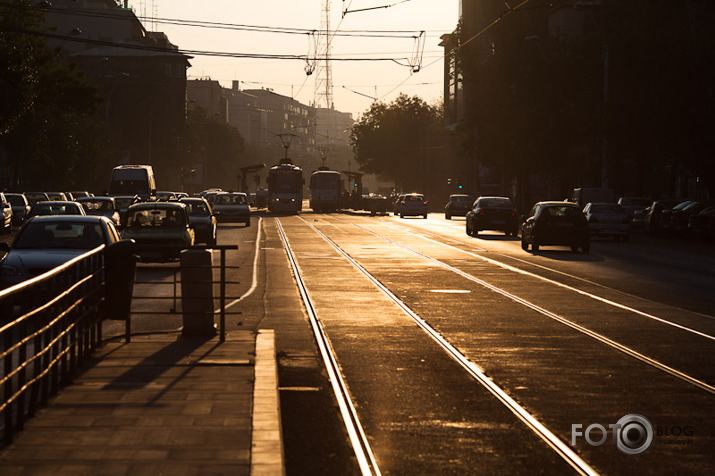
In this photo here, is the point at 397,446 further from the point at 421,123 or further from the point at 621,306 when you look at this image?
the point at 421,123

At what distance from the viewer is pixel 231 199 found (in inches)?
2381

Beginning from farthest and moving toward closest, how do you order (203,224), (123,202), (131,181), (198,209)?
(131,181)
(123,202)
(198,209)
(203,224)

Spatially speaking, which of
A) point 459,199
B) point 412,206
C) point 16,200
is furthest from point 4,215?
point 459,199

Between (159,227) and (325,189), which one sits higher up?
(159,227)

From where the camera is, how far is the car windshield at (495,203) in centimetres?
4866

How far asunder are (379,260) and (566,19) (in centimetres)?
6140

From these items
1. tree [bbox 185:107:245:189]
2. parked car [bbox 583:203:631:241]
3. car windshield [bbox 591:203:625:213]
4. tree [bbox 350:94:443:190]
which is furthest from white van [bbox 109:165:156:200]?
tree [bbox 185:107:245:189]

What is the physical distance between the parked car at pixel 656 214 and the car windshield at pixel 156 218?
1126 inches

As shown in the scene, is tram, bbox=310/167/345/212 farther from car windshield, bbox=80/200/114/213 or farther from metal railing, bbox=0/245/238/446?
metal railing, bbox=0/245/238/446

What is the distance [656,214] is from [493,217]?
838 centimetres

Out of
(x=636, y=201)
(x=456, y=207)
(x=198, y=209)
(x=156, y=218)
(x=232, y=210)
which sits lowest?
(x=456, y=207)

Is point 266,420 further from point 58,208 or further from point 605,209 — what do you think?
point 605,209

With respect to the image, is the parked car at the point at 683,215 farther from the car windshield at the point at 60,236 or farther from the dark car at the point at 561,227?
the car windshield at the point at 60,236

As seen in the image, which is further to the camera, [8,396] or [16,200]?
[16,200]
